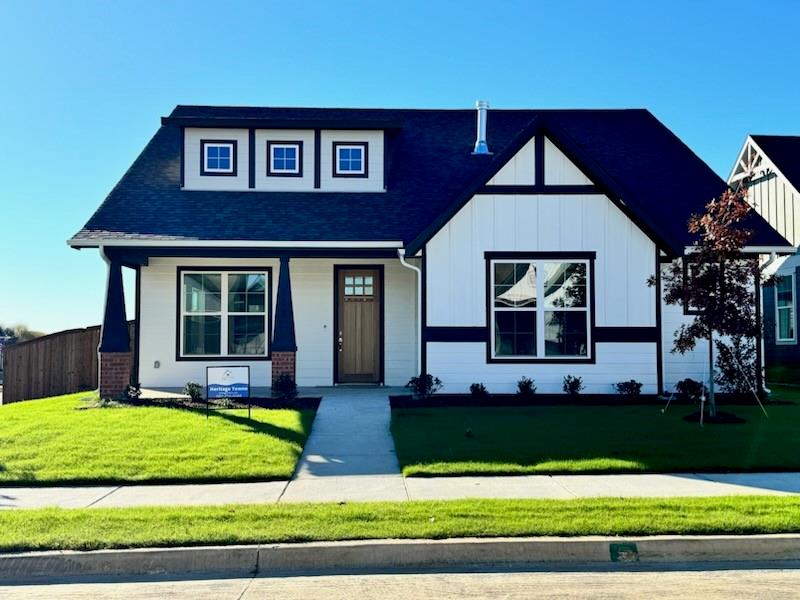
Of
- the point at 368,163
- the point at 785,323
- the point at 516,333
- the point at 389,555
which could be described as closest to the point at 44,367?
the point at 368,163

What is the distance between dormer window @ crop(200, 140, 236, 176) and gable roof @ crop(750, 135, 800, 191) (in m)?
15.6

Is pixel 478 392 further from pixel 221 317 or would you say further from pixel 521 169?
pixel 221 317

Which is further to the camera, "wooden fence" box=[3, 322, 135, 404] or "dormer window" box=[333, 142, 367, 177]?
"wooden fence" box=[3, 322, 135, 404]

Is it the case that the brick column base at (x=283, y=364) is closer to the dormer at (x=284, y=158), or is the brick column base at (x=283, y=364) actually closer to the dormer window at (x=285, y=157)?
the dormer at (x=284, y=158)

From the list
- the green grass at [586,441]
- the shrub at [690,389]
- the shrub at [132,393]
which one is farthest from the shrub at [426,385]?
the shrub at [132,393]

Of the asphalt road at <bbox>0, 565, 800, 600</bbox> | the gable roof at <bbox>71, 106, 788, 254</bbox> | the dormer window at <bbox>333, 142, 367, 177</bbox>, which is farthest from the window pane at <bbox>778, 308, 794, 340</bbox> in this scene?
the asphalt road at <bbox>0, 565, 800, 600</bbox>

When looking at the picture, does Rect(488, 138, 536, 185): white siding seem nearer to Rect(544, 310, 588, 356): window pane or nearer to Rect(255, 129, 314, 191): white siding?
Rect(544, 310, 588, 356): window pane

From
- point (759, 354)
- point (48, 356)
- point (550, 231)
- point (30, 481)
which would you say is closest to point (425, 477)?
point (30, 481)

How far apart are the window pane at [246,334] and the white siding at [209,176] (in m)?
3.22

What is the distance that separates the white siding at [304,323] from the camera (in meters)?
15.7

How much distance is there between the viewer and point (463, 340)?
13922 millimetres

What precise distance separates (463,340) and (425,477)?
5826 mm

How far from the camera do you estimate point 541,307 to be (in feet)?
46.0

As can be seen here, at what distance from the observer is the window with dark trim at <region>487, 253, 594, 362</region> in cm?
1402
